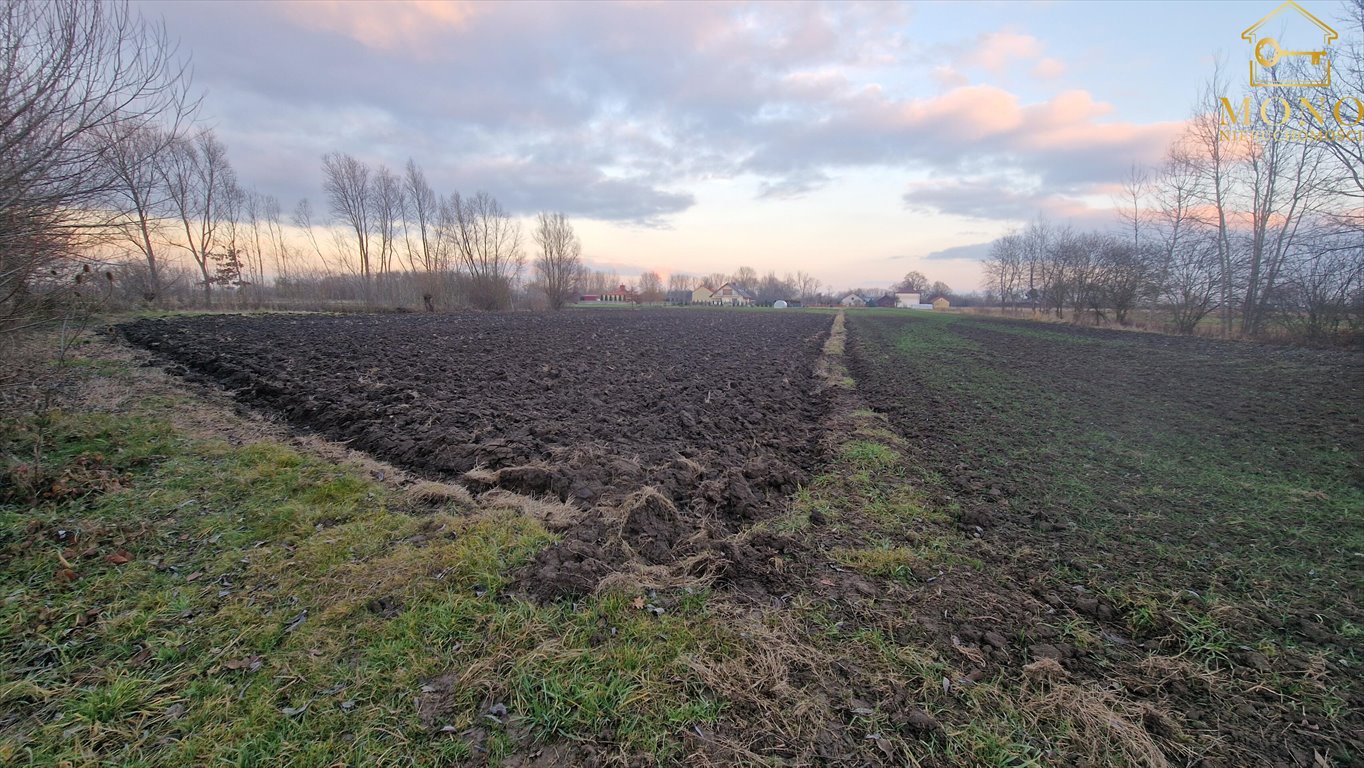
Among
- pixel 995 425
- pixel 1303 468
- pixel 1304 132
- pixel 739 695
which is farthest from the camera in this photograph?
pixel 1304 132

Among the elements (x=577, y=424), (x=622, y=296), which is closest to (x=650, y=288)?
(x=622, y=296)

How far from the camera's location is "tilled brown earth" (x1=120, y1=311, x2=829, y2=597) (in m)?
4.46

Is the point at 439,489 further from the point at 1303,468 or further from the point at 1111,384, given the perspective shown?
the point at 1111,384

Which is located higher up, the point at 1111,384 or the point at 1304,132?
the point at 1304,132

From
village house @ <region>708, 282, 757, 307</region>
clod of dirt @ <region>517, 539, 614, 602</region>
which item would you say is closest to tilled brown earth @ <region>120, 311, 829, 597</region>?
clod of dirt @ <region>517, 539, 614, 602</region>

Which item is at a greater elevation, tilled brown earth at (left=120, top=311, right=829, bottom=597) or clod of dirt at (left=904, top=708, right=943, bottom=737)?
tilled brown earth at (left=120, top=311, right=829, bottom=597)

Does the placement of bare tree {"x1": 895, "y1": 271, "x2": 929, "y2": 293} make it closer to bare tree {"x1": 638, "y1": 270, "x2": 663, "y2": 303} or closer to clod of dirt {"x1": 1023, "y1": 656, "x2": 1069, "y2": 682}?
bare tree {"x1": 638, "y1": 270, "x2": 663, "y2": 303}

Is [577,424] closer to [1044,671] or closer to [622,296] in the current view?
[1044,671]

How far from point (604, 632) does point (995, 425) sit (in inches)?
314

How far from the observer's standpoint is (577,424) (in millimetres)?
7520

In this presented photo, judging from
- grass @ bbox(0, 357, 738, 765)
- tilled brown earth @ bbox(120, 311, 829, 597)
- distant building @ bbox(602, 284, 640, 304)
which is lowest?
grass @ bbox(0, 357, 738, 765)

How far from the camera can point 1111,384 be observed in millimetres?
12422

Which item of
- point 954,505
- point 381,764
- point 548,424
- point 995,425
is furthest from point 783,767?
point 995,425

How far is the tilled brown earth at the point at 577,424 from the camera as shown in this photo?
4464 millimetres
